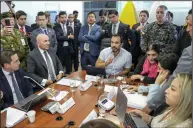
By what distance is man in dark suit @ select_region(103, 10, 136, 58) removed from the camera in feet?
10.4

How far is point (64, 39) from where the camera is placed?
3744mm

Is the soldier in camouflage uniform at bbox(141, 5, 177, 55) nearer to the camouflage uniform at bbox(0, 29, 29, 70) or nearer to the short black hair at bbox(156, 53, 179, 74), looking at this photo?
the short black hair at bbox(156, 53, 179, 74)

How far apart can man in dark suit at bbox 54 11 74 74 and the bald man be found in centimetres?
123

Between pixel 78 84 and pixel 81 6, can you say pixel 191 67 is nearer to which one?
pixel 78 84

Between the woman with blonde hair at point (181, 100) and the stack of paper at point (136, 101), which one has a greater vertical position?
the woman with blonde hair at point (181, 100)

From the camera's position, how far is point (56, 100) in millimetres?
1645

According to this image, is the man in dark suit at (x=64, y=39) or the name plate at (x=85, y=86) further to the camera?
the man in dark suit at (x=64, y=39)

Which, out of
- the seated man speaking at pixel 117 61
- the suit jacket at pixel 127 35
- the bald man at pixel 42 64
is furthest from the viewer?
the suit jacket at pixel 127 35

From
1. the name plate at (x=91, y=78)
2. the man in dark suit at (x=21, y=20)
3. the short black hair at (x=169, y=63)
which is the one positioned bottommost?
the name plate at (x=91, y=78)

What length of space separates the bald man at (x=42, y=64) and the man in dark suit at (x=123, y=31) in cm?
124

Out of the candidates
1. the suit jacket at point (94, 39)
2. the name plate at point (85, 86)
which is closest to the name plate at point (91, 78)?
the name plate at point (85, 86)

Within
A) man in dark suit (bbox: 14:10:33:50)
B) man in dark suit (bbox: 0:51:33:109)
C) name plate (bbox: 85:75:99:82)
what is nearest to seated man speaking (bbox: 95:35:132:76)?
name plate (bbox: 85:75:99:82)

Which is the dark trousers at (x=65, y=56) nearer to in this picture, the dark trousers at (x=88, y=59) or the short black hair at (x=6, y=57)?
the dark trousers at (x=88, y=59)

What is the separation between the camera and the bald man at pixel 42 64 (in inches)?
93.2
